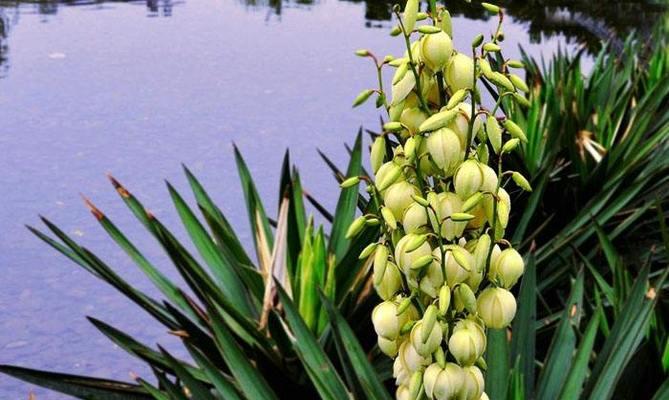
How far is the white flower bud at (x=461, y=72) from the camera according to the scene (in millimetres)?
1198

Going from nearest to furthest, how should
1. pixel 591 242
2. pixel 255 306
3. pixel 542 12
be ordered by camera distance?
pixel 255 306 < pixel 591 242 < pixel 542 12

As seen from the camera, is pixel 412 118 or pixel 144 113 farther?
pixel 144 113

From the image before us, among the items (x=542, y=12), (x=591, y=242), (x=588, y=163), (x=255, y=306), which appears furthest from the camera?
(x=542, y=12)

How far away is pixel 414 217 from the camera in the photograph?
1.20 m

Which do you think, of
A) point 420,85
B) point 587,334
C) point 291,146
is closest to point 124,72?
point 291,146

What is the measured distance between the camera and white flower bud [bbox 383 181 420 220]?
1.21 m

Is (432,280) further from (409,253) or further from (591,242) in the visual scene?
(591,242)

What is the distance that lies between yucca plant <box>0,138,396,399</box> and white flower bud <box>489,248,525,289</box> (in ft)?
2.39

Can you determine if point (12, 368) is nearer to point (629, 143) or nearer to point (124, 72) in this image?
point (629, 143)

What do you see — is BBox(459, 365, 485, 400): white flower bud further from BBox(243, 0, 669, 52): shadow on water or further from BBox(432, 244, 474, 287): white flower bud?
BBox(243, 0, 669, 52): shadow on water

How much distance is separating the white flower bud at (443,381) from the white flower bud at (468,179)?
0.63ft

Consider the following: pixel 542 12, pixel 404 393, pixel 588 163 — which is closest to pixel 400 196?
pixel 404 393

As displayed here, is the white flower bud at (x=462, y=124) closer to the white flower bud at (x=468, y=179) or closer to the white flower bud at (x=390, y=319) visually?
the white flower bud at (x=468, y=179)

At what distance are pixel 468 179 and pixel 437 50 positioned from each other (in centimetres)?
14
